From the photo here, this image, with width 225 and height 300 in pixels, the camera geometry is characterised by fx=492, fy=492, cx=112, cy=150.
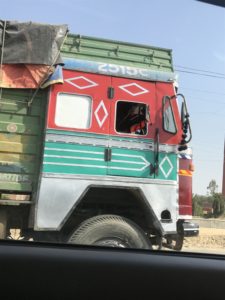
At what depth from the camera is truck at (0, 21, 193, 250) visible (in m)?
4.95

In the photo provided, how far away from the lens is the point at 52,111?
16.7 ft

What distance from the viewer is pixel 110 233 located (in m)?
5.01

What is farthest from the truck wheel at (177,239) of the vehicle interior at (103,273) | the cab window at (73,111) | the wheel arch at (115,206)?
the vehicle interior at (103,273)

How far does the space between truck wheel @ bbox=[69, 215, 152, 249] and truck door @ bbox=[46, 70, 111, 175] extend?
51cm

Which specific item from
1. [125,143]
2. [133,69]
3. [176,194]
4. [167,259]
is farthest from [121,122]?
[167,259]

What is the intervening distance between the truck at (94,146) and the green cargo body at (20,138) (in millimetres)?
10

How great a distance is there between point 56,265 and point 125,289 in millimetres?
339

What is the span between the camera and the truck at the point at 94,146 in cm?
495

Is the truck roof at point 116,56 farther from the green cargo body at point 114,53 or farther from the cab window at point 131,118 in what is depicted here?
the cab window at point 131,118

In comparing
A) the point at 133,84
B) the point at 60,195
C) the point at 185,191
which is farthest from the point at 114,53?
the point at 185,191

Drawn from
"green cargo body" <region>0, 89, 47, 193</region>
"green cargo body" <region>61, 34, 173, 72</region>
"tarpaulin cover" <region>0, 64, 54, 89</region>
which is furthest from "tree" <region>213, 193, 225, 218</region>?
"tarpaulin cover" <region>0, 64, 54, 89</region>

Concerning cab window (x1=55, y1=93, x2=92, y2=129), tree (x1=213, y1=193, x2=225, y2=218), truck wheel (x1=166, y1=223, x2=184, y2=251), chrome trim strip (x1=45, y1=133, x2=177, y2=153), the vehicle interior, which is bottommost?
the vehicle interior

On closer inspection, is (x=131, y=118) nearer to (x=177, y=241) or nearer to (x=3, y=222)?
(x=177, y=241)

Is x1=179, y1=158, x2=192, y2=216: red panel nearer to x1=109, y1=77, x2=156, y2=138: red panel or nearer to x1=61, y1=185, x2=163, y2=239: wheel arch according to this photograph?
x1=61, y1=185, x2=163, y2=239: wheel arch
